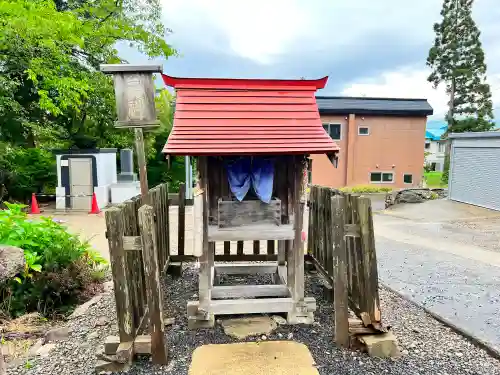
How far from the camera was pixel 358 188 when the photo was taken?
57.1 feet

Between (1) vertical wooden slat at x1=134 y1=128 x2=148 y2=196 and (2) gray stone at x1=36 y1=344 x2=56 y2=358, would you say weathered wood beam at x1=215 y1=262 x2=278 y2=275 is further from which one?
(2) gray stone at x1=36 y1=344 x2=56 y2=358

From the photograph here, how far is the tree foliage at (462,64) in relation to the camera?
23.1 m

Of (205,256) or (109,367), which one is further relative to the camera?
(205,256)

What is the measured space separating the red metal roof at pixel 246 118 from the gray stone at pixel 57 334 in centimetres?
223

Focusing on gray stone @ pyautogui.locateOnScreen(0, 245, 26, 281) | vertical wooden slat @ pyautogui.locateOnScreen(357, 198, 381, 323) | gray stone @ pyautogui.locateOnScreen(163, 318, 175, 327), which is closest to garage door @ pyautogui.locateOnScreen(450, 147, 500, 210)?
vertical wooden slat @ pyautogui.locateOnScreen(357, 198, 381, 323)

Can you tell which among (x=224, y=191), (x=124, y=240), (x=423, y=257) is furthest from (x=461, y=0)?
(x=124, y=240)

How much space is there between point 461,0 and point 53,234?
28109mm

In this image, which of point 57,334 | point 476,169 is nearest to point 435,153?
point 476,169

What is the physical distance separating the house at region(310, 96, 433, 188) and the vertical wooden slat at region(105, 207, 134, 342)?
58.3 ft

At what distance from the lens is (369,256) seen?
3.23 m

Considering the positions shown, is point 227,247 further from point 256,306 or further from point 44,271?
point 44,271

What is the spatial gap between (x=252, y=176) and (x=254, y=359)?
1.81m

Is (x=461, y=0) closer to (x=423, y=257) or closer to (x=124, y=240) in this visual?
(x=423, y=257)

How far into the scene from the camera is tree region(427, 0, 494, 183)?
2308cm
